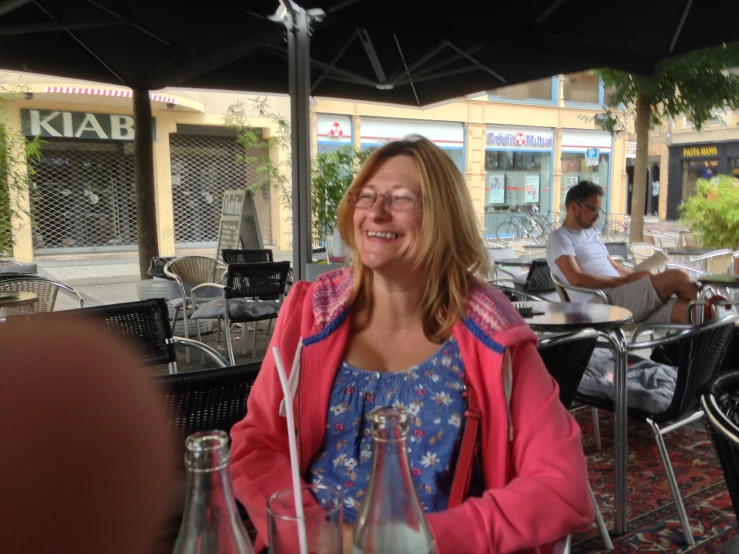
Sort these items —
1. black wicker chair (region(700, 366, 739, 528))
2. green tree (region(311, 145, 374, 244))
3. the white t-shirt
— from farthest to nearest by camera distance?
1. green tree (region(311, 145, 374, 244))
2. the white t-shirt
3. black wicker chair (region(700, 366, 739, 528))

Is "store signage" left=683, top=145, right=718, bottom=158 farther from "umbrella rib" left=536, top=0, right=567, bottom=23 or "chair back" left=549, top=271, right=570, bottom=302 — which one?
"umbrella rib" left=536, top=0, right=567, bottom=23

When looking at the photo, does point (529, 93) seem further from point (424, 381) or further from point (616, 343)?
point (424, 381)

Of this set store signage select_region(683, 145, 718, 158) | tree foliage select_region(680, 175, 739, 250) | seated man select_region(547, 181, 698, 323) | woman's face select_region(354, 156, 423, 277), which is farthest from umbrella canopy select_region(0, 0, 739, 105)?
store signage select_region(683, 145, 718, 158)

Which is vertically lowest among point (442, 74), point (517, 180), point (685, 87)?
point (517, 180)

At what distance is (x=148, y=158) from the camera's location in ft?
21.8

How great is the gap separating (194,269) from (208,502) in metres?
5.79

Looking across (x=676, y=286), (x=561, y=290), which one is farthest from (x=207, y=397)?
(x=676, y=286)

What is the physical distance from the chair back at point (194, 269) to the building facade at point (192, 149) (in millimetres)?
6821

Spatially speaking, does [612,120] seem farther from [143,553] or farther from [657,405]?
[143,553]

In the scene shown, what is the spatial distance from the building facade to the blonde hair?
10.9m

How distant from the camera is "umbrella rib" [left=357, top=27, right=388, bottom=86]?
5207mm

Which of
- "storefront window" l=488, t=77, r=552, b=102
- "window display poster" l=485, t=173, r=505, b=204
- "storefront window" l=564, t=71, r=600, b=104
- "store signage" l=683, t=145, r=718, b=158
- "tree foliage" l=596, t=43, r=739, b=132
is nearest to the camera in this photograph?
"tree foliage" l=596, t=43, r=739, b=132

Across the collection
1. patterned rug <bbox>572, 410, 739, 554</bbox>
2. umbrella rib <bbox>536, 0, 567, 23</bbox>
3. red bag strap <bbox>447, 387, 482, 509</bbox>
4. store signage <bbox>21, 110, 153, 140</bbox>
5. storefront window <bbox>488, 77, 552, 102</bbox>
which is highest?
storefront window <bbox>488, 77, 552, 102</bbox>

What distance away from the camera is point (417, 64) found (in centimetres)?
553
